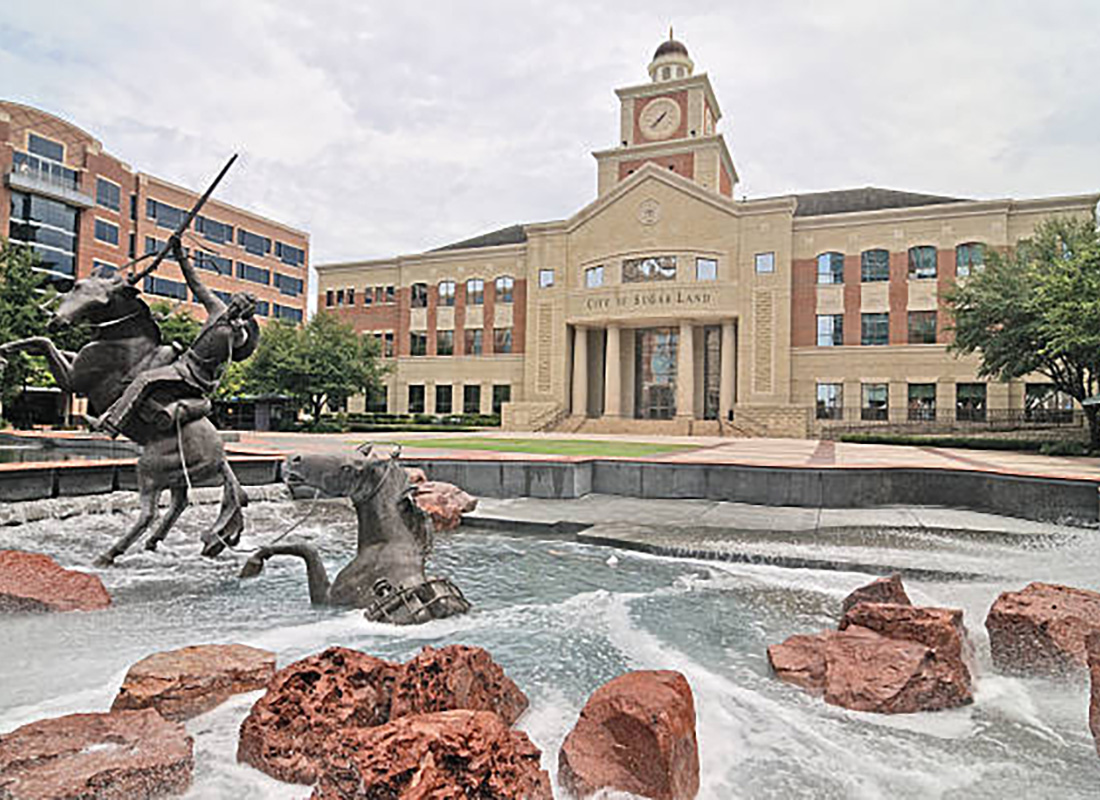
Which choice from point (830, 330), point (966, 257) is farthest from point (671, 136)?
point (966, 257)

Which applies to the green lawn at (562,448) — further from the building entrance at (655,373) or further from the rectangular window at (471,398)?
the rectangular window at (471,398)

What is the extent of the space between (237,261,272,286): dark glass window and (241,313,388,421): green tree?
26945mm

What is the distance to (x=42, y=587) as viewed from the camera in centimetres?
619

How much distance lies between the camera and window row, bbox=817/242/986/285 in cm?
4219

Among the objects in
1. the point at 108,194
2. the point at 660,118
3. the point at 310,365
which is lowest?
the point at 310,365

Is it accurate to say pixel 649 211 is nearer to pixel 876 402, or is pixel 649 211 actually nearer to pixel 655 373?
pixel 655 373

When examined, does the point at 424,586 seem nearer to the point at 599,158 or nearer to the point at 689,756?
the point at 689,756

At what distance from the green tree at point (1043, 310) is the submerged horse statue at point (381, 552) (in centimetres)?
2207

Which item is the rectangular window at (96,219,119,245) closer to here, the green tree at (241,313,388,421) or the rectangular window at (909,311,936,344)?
the green tree at (241,313,388,421)

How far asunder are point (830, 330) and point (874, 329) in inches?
106

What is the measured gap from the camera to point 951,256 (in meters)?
42.6

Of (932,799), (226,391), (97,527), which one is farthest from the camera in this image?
(226,391)

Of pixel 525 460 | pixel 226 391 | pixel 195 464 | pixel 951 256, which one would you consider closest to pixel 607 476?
pixel 525 460

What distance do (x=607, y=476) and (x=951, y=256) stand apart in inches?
1486
